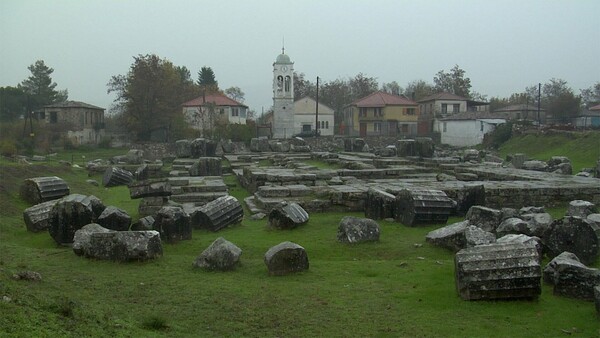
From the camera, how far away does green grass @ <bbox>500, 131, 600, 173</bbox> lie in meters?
32.8

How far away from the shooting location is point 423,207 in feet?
40.1

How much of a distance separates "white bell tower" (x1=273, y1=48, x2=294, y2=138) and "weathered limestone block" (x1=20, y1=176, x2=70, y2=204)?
139 feet

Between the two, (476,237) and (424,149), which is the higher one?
(424,149)

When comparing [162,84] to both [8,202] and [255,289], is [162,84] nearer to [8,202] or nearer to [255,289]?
[8,202]

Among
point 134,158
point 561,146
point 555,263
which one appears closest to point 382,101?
point 561,146

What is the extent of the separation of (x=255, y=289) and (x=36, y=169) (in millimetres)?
16717

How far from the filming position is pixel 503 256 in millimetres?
7383

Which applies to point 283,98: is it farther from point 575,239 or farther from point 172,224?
point 575,239

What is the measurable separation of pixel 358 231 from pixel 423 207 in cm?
209

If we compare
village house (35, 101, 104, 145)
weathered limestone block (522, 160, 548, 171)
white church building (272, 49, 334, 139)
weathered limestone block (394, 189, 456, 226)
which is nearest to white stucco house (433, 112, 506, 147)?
white church building (272, 49, 334, 139)

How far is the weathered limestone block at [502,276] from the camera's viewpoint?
7242mm

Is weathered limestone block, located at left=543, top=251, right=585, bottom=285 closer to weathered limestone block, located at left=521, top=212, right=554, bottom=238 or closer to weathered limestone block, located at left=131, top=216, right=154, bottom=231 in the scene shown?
weathered limestone block, located at left=521, top=212, right=554, bottom=238

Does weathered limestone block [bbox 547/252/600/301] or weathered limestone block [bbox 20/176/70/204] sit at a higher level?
weathered limestone block [bbox 20/176/70/204]

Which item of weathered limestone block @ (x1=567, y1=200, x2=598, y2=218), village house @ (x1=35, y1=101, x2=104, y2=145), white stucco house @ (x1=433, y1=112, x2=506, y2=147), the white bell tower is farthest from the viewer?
the white bell tower
